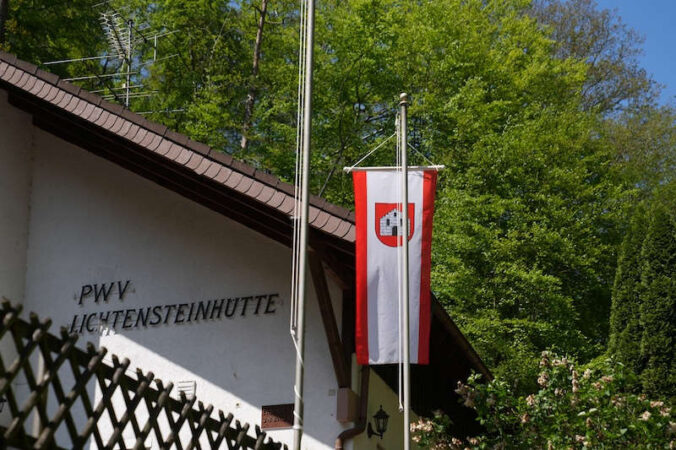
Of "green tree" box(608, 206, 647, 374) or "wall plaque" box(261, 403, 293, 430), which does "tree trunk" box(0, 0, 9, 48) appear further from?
"wall plaque" box(261, 403, 293, 430)

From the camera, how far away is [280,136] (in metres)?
28.6

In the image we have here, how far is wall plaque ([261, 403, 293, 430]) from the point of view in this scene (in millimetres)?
11906

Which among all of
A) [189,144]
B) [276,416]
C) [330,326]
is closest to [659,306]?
[330,326]

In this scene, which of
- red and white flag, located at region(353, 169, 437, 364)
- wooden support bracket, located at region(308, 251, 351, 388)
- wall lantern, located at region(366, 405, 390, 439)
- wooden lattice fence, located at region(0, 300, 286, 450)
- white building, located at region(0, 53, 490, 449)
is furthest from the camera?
wall lantern, located at region(366, 405, 390, 439)

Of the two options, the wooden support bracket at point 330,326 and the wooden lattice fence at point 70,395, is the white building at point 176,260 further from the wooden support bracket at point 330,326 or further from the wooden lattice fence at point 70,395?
the wooden lattice fence at point 70,395

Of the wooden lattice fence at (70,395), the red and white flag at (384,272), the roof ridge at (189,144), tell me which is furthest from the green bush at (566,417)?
the wooden lattice fence at (70,395)

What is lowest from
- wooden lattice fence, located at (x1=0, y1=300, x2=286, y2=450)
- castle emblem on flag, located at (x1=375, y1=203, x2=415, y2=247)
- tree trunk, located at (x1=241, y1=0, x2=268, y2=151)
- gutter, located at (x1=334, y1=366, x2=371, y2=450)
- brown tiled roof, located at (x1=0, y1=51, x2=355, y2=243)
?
wooden lattice fence, located at (x1=0, y1=300, x2=286, y2=450)

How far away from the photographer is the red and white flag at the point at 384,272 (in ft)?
33.9

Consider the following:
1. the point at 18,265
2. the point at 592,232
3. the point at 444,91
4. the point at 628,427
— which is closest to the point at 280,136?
the point at 444,91

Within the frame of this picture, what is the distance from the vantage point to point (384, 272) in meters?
10.4

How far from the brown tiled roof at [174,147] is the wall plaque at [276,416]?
7.85 feet

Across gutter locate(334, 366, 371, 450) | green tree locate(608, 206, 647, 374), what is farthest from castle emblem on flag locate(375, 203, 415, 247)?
green tree locate(608, 206, 647, 374)

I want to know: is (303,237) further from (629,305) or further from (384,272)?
(629,305)

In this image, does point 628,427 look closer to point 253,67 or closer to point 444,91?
point 444,91
